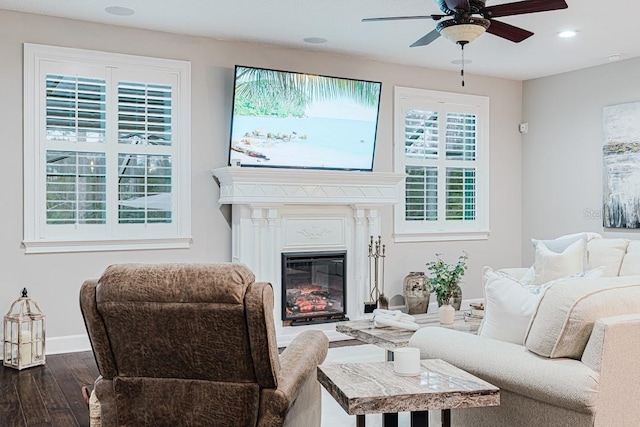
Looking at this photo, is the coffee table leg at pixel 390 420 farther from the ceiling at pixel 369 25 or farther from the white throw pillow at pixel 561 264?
the ceiling at pixel 369 25

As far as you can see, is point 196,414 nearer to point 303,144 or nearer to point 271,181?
point 271,181

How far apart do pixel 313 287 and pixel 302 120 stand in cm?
163

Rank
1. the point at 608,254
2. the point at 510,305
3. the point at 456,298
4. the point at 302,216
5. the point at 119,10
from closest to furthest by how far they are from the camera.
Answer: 1. the point at 510,305
2. the point at 608,254
3. the point at 119,10
4. the point at 302,216
5. the point at 456,298

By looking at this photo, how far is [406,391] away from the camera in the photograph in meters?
2.01

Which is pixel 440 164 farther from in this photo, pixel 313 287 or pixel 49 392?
pixel 49 392

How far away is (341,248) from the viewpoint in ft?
19.3

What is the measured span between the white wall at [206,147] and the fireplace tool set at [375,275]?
0.30 m

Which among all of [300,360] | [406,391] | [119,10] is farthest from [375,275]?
[406,391]

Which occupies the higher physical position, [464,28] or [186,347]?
[464,28]

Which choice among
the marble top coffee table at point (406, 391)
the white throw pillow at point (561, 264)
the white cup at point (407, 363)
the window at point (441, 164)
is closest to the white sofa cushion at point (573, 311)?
the marble top coffee table at point (406, 391)

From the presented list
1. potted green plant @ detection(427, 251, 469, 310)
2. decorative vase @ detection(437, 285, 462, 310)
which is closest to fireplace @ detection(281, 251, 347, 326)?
potted green plant @ detection(427, 251, 469, 310)

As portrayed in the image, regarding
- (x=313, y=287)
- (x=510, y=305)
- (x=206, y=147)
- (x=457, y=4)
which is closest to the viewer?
(x=510, y=305)

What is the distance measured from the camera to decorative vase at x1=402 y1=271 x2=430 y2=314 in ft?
20.7

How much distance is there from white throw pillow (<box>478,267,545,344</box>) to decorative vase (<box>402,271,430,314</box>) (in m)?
3.61
